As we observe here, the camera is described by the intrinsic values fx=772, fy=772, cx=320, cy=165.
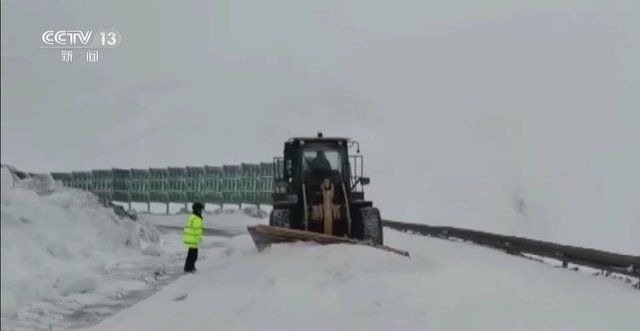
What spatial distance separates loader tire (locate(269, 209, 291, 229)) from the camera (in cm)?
1588

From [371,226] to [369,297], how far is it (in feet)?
18.1

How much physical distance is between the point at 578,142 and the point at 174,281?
139ft

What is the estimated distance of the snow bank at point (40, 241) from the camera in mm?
2477

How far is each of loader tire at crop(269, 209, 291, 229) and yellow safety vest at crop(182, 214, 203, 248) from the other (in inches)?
79.9

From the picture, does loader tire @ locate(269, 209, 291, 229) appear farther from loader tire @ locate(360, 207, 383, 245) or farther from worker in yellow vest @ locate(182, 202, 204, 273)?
worker in yellow vest @ locate(182, 202, 204, 273)

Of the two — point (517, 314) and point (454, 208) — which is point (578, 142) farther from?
point (517, 314)

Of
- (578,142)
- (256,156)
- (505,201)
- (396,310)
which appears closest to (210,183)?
(256,156)

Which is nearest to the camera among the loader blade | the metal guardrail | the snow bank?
the snow bank

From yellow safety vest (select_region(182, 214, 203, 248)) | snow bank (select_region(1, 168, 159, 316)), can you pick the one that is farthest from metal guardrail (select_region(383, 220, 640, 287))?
snow bank (select_region(1, 168, 159, 316))

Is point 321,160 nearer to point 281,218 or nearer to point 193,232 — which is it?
point 281,218

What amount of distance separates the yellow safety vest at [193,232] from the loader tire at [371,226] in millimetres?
3282

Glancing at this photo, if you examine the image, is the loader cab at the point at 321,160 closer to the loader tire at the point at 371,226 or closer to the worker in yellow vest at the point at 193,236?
the loader tire at the point at 371,226

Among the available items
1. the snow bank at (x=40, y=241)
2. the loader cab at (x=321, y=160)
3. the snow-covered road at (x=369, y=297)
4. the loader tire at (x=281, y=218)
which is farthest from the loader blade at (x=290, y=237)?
the snow bank at (x=40, y=241)

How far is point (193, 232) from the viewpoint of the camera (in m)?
14.0
